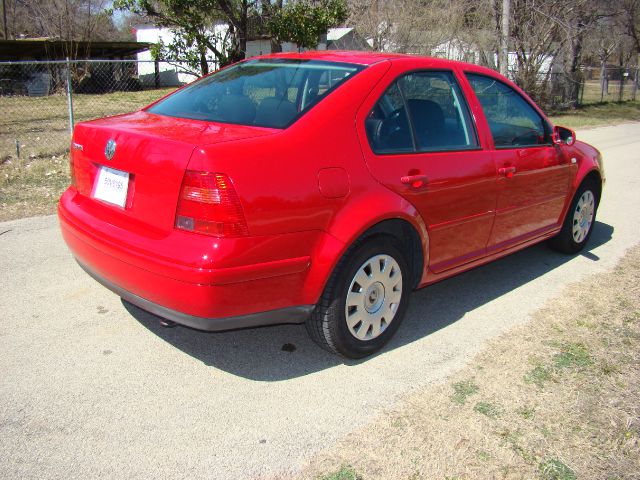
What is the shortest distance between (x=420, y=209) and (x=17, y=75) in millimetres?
23643

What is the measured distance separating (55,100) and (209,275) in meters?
18.9

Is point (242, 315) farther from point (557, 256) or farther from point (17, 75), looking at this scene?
point (17, 75)

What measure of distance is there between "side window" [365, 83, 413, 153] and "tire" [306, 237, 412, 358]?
524 mm

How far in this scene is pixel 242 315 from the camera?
287 centimetres

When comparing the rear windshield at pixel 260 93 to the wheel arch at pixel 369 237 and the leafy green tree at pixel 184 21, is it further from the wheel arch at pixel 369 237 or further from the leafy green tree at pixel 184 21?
the leafy green tree at pixel 184 21

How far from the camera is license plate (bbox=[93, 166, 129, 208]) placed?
3.06 meters

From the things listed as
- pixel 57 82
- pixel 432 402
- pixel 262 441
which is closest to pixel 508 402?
pixel 432 402

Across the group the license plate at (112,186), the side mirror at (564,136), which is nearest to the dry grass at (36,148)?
the license plate at (112,186)

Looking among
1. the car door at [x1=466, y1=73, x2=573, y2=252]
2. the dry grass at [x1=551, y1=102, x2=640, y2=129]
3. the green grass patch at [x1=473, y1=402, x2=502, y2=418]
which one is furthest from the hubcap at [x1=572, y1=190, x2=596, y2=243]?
the dry grass at [x1=551, y1=102, x2=640, y2=129]

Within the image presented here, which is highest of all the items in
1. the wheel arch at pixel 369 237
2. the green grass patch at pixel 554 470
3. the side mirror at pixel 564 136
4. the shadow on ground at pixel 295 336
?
the side mirror at pixel 564 136

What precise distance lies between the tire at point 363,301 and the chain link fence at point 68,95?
297 inches

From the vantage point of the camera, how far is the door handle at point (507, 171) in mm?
4070

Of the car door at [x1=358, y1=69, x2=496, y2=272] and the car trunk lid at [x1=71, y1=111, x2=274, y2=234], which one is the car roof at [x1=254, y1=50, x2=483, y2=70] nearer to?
the car door at [x1=358, y1=69, x2=496, y2=272]

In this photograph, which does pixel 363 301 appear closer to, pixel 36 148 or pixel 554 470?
pixel 554 470
